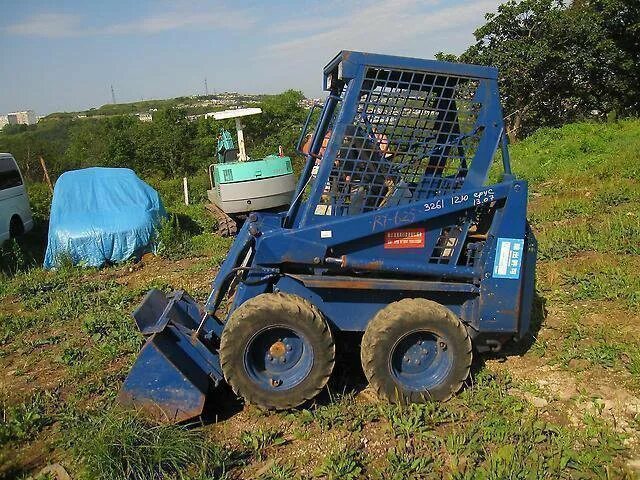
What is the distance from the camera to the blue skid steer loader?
11.9 feet

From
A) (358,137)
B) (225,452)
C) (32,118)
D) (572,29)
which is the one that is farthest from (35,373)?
(32,118)

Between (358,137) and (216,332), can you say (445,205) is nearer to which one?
(358,137)

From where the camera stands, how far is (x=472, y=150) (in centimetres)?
392

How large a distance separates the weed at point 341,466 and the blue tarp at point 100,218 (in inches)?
250

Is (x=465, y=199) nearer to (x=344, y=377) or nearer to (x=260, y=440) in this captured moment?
(x=344, y=377)

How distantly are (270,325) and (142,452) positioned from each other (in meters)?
1.08

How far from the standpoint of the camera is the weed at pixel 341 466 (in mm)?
3059

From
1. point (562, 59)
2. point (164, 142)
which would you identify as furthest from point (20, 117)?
point (562, 59)

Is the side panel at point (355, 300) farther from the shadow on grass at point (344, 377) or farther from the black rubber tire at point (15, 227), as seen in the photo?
the black rubber tire at point (15, 227)

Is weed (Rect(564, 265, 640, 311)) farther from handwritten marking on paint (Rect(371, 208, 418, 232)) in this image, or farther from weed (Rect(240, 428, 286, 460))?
weed (Rect(240, 428, 286, 460))

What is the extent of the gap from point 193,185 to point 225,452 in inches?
681

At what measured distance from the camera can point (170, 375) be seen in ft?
11.6

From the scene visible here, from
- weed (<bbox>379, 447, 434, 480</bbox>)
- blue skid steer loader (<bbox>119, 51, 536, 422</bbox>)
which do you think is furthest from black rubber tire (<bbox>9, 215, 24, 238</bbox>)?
weed (<bbox>379, 447, 434, 480</bbox>)

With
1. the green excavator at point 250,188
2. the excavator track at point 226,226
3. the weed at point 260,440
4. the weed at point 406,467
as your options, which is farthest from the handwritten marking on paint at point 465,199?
the excavator track at point 226,226
